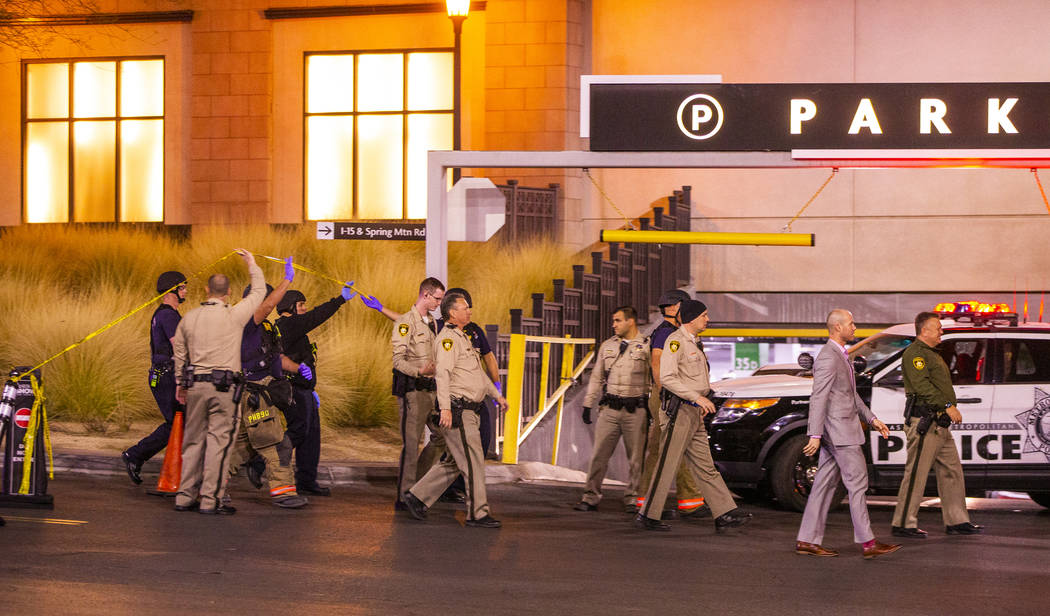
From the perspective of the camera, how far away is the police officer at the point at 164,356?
36.8ft

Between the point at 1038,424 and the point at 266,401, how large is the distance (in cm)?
656

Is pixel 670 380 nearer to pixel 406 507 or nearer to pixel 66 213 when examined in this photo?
pixel 406 507

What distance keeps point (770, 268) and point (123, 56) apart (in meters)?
12.7

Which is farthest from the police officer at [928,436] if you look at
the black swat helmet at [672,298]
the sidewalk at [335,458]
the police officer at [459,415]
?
the sidewalk at [335,458]

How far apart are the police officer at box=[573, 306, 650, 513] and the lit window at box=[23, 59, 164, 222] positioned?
16.0 metres

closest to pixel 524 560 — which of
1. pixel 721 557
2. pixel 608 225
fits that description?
pixel 721 557

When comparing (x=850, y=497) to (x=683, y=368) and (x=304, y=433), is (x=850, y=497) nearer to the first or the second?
(x=683, y=368)

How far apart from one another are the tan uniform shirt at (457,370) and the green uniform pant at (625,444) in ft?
4.95

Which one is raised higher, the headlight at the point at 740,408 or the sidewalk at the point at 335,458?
the headlight at the point at 740,408

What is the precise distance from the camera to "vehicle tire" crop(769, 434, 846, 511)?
37.5 feet

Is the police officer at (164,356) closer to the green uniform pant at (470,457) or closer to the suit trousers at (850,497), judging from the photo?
the green uniform pant at (470,457)

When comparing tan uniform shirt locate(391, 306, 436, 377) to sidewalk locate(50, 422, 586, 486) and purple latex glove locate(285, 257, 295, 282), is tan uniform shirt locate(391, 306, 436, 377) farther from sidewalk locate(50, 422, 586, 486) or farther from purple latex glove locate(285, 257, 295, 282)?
sidewalk locate(50, 422, 586, 486)

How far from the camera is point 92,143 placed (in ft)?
83.9

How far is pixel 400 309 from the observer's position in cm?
1844
